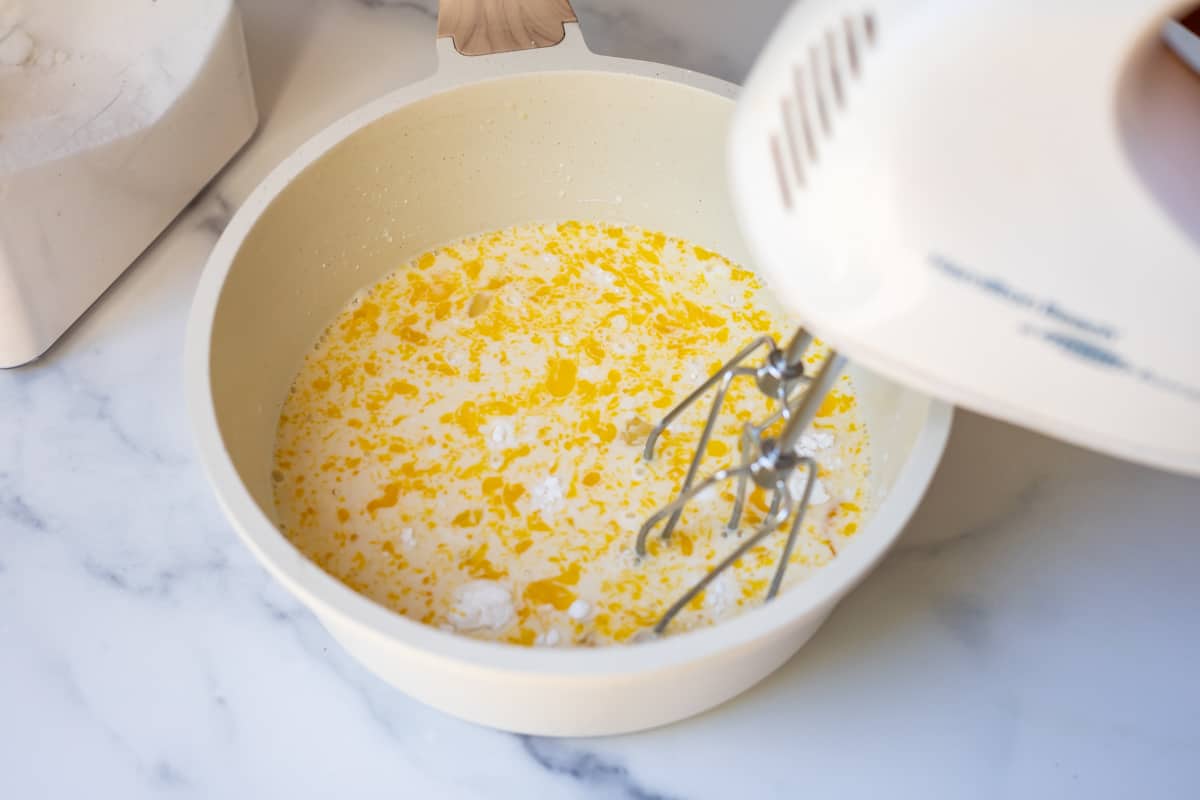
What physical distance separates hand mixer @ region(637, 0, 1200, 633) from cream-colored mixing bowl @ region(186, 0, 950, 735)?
6.1 inches

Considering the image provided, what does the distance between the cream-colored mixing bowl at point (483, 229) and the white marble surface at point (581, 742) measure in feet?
0.12

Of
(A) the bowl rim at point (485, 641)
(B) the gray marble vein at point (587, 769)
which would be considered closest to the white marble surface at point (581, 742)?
(B) the gray marble vein at point (587, 769)

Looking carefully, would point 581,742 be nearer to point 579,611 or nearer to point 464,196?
point 579,611

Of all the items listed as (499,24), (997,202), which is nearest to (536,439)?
(499,24)

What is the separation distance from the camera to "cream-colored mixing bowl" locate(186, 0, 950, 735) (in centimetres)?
54

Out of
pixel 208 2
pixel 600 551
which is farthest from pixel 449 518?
pixel 208 2

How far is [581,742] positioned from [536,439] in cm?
20

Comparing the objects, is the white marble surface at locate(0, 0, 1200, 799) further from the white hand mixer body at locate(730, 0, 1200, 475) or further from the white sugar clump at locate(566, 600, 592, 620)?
the white hand mixer body at locate(730, 0, 1200, 475)

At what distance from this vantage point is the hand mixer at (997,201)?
383 mm

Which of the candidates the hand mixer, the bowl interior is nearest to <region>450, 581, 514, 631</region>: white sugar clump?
the bowl interior

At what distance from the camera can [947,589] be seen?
72 cm

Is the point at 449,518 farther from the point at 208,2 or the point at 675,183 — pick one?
the point at 208,2

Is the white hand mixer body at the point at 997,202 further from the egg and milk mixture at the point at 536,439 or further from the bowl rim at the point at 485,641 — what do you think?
the egg and milk mixture at the point at 536,439

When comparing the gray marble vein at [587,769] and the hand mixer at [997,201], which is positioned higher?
the hand mixer at [997,201]
